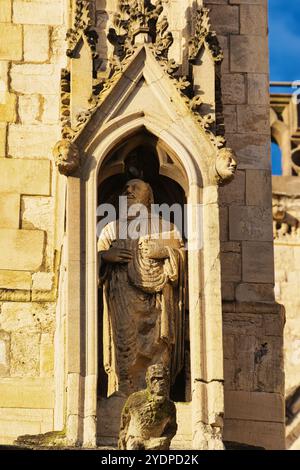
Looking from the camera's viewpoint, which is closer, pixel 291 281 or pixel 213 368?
pixel 213 368

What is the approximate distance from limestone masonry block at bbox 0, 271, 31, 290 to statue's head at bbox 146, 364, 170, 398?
9.56 feet

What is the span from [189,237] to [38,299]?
1768 mm

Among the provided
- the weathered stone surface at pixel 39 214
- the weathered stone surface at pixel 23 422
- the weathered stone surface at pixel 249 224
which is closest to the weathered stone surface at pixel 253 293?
the weathered stone surface at pixel 249 224

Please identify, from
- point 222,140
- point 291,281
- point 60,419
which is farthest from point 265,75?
point 291,281

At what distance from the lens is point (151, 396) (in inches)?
977

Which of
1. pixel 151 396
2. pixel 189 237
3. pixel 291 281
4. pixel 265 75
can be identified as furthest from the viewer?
pixel 291 281

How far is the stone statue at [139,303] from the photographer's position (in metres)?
26.1

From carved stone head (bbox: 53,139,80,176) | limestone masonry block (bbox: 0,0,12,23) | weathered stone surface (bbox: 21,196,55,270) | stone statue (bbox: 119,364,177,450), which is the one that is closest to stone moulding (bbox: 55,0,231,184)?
carved stone head (bbox: 53,139,80,176)

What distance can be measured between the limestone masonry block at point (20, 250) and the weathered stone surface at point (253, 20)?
2.51 m

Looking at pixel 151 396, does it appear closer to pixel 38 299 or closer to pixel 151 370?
pixel 151 370

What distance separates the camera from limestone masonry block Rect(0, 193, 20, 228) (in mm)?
27922

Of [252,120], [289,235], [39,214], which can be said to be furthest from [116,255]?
[289,235]

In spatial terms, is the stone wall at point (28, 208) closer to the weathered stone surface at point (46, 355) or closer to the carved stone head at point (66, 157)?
the weathered stone surface at point (46, 355)

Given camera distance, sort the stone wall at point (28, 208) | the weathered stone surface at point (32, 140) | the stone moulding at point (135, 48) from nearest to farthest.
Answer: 1. the stone moulding at point (135, 48)
2. the stone wall at point (28, 208)
3. the weathered stone surface at point (32, 140)
